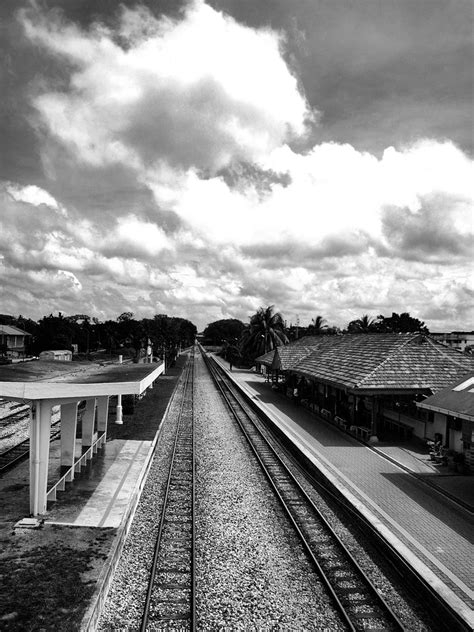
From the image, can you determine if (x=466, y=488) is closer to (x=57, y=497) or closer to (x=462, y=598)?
(x=462, y=598)

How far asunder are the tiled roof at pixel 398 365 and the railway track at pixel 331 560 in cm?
568

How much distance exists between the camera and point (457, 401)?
14.1m

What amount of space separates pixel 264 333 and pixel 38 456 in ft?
164

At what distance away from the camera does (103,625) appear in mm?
7125

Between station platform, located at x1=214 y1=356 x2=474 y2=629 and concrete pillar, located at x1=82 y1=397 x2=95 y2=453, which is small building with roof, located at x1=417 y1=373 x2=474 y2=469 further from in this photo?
concrete pillar, located at x1=82 y1=397 x2=95 y2=453

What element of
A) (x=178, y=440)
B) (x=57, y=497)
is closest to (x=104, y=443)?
(x=178, y=440)

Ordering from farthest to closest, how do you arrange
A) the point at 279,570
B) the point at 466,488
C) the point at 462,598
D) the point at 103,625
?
the point at 466,488 → the point at 279,570 → the point at 462,598 → the point at 103,625

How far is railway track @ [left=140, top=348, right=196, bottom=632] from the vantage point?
291 inches

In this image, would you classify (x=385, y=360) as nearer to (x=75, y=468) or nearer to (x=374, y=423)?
(x=374, y=423)

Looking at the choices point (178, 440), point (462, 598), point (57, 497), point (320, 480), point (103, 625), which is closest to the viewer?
point (103, 625)

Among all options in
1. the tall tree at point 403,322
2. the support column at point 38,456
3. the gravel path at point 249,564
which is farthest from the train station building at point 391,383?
the tall tree at point 403,322

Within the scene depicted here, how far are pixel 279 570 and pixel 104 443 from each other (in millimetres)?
10299

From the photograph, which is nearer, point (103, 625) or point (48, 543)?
point (103, 625)

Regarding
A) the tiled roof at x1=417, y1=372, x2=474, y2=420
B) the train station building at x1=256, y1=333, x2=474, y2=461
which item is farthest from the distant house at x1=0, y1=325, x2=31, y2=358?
the tiled roof at x1=417, y1=372, x2=474, y2=420
